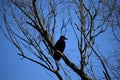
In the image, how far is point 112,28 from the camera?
392 centimetres

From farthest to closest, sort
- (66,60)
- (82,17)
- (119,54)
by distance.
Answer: (119,54) → (82,17) → (66,60)

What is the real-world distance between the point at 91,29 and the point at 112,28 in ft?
2.22

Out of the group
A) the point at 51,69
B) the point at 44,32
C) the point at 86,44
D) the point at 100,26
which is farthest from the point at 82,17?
the point at 51,69

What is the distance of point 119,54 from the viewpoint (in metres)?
4.15

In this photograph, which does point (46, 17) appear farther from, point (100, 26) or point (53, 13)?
point (100, 26)

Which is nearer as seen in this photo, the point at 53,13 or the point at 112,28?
the point at 112,28

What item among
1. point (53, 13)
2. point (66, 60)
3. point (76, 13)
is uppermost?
point (53, 13)

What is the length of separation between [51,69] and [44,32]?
0.70 metres

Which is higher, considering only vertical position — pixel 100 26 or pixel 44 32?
pixel 44 32

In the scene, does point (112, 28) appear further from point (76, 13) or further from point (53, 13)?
point (53, 13)


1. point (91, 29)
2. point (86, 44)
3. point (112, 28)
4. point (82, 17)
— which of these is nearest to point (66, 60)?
point (86, 44)

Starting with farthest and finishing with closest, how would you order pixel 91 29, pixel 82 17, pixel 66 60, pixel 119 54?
1. pixel 119 54
2. pixel 82 17
3. pixel 91 29
4. pixel 66 60

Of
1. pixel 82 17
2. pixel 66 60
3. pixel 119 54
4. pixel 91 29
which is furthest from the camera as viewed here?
pixel 119 54

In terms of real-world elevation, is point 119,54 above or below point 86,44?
below
